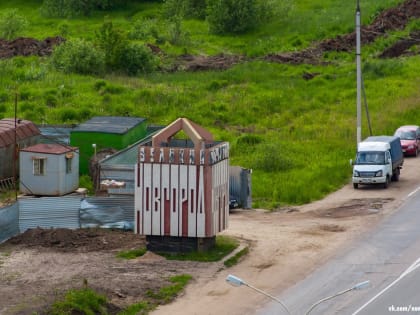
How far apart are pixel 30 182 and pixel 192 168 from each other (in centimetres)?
1234

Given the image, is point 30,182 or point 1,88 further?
point 1,88

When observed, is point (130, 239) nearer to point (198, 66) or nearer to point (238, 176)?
point (238, 176)


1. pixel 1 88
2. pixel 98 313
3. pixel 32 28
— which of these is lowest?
pixel 98 313

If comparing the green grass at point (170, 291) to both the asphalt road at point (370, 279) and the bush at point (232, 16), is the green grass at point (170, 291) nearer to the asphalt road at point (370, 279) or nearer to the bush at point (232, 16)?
the asphalt road at point (370, 279)

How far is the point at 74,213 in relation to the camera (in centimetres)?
4169

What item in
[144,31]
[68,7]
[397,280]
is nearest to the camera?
[397,280]

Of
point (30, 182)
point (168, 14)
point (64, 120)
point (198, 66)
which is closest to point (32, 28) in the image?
point (168, 14)

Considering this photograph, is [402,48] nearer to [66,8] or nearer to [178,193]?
[66,8]

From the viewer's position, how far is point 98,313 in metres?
31.7

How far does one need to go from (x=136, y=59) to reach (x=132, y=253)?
35.9m

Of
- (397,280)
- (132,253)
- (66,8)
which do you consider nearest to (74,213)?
(132,253)

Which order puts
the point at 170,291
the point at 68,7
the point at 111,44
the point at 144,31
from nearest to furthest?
1. the point at 170,291
2. the point at 111,44
3. the point at 144,31
4. the point at 68,7

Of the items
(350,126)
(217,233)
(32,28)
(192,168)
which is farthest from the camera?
(32,28)

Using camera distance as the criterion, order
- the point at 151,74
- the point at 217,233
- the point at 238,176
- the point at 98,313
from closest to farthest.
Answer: the point at 98,313, the point at 217,233, the point at 238,176, the point at 151,74
